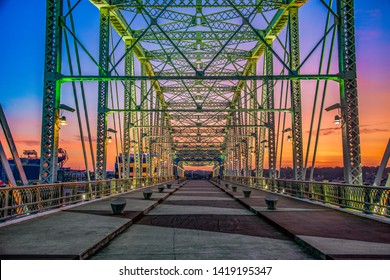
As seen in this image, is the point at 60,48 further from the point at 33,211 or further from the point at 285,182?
the point at 285,182

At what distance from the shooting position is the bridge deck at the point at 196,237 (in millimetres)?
7398

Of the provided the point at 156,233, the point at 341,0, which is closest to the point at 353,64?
the point at 341,0

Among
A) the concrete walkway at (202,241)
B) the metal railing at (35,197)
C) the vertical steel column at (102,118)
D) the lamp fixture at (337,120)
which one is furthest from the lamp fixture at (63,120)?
the lamp fixture at (337,120)

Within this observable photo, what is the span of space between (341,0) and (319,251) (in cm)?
1509

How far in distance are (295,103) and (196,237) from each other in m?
18.3

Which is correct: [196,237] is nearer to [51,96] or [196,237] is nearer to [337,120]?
[337,120]

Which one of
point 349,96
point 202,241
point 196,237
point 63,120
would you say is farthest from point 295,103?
point 202,241

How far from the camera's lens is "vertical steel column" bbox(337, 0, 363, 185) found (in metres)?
17.4

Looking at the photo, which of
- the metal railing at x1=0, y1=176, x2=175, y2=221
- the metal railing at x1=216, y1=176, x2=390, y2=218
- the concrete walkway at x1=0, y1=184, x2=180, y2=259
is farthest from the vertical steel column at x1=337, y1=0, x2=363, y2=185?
the metal railing at x1=0, y1=176, x2=175, y2=221

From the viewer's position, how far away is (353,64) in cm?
1858

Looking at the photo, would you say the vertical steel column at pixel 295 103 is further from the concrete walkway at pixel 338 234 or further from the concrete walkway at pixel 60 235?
the concrete walkway at pixel 60 235

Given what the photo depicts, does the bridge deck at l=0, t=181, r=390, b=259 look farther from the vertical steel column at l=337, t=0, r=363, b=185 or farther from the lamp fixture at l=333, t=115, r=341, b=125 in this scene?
the lamp fixture at l=333, t=115, r=341, b=125

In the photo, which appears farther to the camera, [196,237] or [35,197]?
[35,197]

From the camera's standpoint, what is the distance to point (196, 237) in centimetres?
984
